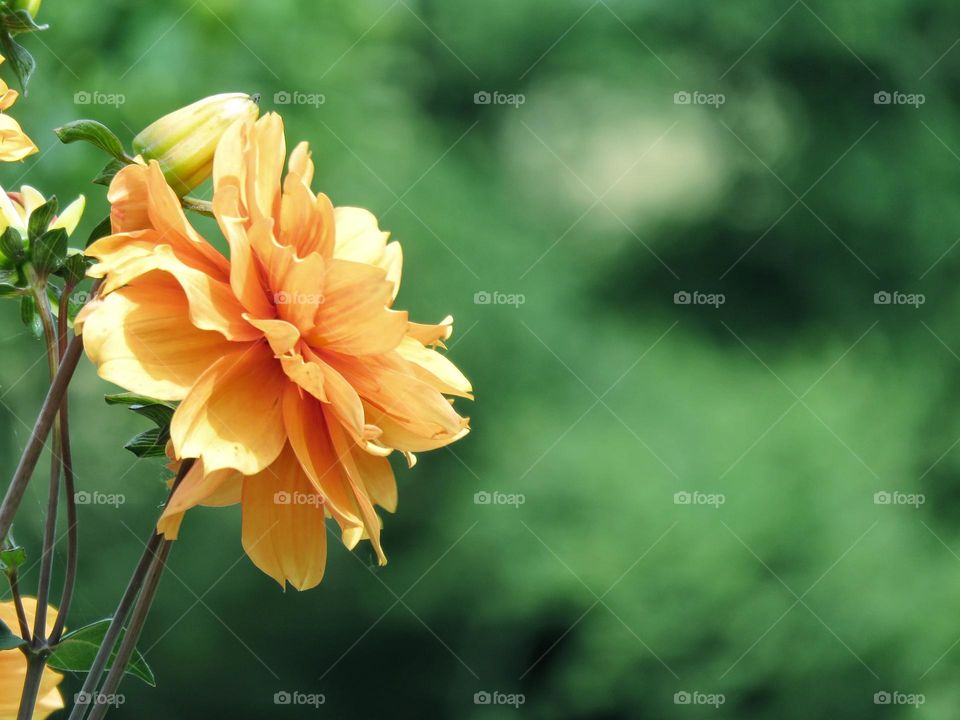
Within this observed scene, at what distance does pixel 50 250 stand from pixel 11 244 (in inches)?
0.6

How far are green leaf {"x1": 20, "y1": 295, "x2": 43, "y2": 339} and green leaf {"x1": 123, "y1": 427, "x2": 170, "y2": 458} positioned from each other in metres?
0.06

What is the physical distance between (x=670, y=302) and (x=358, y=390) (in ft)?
4.10

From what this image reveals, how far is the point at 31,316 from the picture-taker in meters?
0.35

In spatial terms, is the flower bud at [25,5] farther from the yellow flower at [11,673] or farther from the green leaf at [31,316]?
the yellow flower at [11,673]

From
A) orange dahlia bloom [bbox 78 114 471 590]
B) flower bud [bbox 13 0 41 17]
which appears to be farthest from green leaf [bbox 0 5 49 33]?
orange dahlia bloom [bbox 78 114 471 590]

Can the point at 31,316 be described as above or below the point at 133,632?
above

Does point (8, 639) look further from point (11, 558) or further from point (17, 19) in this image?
point (17, 19)

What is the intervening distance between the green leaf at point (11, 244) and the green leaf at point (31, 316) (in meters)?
0.03

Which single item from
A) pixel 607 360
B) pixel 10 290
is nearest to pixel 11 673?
pixel 10 290

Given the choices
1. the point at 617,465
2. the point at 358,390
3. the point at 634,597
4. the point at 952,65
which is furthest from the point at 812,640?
the point at 358,390

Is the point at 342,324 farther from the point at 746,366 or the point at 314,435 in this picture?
the point at 746,366

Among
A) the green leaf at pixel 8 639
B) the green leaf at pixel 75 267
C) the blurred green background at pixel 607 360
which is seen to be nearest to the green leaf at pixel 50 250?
the green leaf at pixel 75 267

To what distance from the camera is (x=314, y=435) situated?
31 cm

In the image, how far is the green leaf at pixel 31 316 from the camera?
34cm
